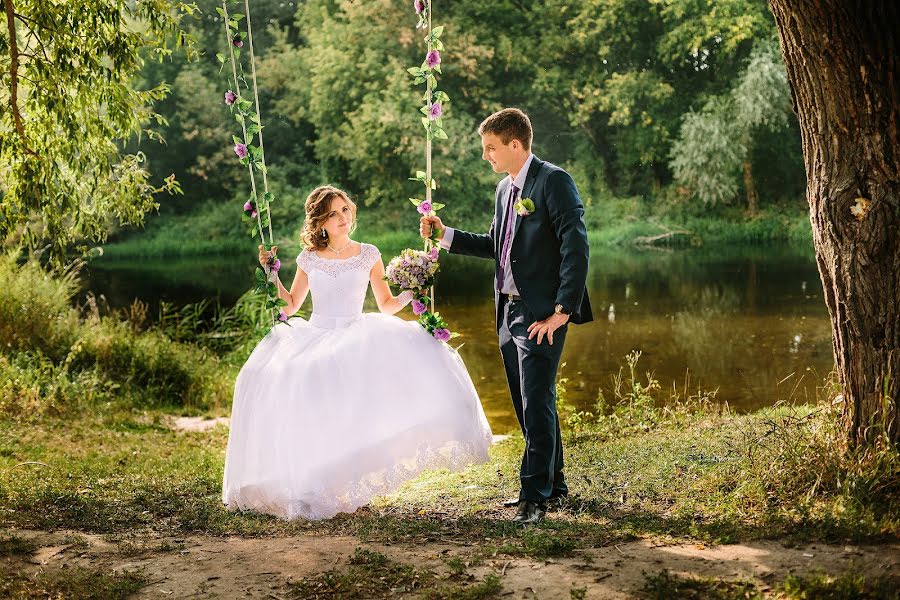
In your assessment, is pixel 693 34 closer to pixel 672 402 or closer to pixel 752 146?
pixel 752 146

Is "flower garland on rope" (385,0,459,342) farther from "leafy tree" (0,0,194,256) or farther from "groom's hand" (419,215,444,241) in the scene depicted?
"leafy tree" (0,0,194,256)

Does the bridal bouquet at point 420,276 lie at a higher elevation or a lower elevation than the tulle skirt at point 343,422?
higher

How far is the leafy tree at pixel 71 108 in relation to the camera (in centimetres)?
605

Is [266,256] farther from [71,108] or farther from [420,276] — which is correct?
[71,108]

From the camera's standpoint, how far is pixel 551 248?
13.8 feet

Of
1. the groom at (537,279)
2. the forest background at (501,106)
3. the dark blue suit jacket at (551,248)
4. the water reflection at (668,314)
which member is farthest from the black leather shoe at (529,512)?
the forest background at (501,106)

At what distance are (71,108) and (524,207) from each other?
3.61 meters

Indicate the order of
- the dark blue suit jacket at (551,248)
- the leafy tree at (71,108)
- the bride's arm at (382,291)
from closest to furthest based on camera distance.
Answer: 1. the dark blue suit jacket at (551,248)
2. the bride's arm at (382,291)
3. the leafy tree at (71,108)

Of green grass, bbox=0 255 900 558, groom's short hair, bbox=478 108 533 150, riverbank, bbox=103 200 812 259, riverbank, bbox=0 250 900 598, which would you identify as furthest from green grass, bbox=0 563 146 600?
riverbank, bbox=103 200 812 259

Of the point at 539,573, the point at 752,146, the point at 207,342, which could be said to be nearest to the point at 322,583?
the point at 539,573

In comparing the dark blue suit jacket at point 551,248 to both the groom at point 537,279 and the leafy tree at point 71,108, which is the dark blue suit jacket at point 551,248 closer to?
the groom at point 537,279

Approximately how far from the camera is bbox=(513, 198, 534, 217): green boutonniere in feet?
13.7

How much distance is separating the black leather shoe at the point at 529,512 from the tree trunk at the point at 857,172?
1367 millimetres

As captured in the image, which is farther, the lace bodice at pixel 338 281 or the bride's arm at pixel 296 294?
the bride's arm at pixel 296 294
